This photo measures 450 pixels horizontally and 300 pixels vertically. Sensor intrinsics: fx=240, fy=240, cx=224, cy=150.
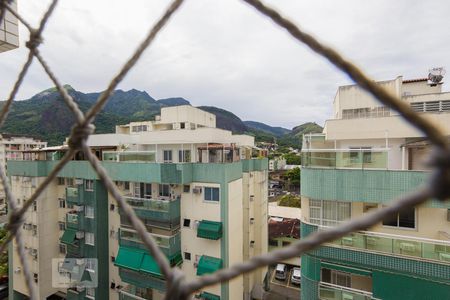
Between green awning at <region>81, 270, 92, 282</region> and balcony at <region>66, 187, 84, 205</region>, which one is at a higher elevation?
balcony at <region>66, 187, 84, 205</region>

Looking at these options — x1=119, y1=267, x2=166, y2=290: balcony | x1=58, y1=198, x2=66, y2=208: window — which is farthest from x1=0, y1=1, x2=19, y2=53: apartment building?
x1=58, y1=198, x2=66, y2=208: window

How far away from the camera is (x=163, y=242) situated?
10.3 meters

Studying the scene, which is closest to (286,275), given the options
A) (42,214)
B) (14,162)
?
(42,214)

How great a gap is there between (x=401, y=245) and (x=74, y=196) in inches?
559

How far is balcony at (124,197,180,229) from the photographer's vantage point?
1036cm

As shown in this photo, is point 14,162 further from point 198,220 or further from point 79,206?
point 198,220

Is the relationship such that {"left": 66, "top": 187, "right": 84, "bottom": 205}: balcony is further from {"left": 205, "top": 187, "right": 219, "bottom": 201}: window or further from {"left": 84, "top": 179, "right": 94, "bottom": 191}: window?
{"left": 205, "top": 187, "right": 219, "bottom": 201}: window

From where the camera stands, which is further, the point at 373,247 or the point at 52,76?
the point at 373,247

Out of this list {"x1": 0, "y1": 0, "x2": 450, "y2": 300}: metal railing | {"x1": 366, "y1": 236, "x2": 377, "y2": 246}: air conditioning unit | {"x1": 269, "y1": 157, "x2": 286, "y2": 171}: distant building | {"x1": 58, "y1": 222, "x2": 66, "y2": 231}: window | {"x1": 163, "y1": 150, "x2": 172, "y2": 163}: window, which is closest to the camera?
{"x1": 0, "y1": 0, "x2": 450, "y2": 300}: metal railing

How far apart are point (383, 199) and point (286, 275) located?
1635 centimetres

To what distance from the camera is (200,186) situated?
1048 cm

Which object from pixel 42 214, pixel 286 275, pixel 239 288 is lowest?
pixel 286 275

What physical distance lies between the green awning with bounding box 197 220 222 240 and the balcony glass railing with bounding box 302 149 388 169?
498 centimetres

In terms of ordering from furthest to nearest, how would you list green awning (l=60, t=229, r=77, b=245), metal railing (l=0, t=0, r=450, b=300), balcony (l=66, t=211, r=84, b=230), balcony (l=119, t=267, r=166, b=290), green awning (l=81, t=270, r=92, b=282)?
green awning (l=60, t=229, r=77, b=245) → balcony (l=66, t=211, r=84, b=230) → green awning (l=81, t=270, r=92, b=282) → balcony (l=119, t=267, r=166, b=290) → metal railing (l=0, t=0, r=450, b=300)
